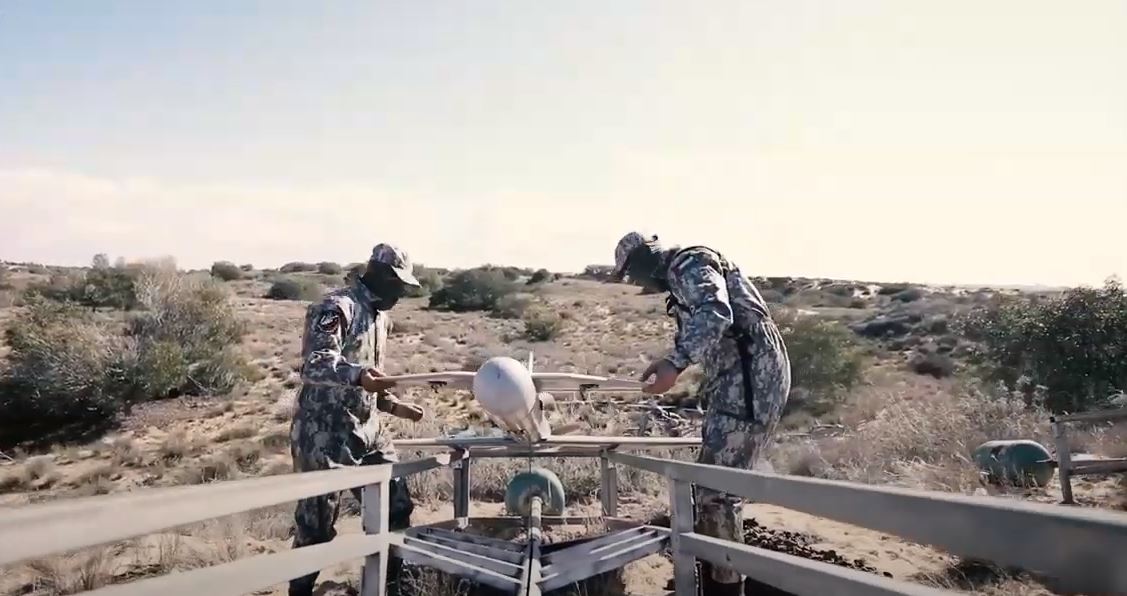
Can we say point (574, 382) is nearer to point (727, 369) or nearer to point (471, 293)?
point (727, 369)

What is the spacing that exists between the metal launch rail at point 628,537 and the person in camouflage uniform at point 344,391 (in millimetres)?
643

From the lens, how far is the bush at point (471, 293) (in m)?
38.3

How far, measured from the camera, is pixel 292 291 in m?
38.5

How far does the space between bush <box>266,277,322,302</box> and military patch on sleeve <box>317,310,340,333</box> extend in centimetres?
3429

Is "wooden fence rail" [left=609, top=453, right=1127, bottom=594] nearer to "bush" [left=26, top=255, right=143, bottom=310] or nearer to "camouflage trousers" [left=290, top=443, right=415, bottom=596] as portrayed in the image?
"camouflage trousers" [left=290, top=443, right=415, bottom=596]

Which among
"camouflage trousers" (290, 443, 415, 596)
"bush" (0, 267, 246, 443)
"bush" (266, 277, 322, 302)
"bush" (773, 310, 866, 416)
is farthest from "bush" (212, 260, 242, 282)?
"camouflage trousers" (290, 443, 415, 596)

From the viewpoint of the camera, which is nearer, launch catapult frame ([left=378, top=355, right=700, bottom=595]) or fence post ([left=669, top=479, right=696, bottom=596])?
fence post ([left=669, top=479, right=696, bottom=596])

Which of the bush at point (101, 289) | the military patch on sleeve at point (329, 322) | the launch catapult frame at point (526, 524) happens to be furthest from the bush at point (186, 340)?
the military patch on sleeve at point (329, 322)

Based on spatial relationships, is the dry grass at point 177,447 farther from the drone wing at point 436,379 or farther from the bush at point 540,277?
the bush at point 540,277

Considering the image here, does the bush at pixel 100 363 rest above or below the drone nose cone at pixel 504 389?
below

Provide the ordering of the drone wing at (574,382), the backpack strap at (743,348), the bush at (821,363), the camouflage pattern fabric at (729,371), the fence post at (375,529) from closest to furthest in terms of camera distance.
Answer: the fence post at (375,529) → the camouflage pattern fabric at (729,371) → the backpack strap at (743,348) → the drone wing at (574,382) → the bush at (821,363)

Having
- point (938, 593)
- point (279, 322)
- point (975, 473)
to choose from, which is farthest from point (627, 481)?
point (279, 322)

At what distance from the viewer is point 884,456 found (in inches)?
455

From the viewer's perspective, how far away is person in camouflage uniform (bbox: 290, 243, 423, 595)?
5148mm
